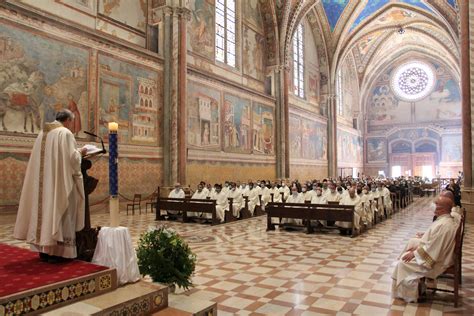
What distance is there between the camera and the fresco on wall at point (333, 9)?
2806 centimetres

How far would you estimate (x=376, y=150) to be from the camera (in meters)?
41.3

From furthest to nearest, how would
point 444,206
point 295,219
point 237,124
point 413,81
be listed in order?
point 413,81
point 237,124
point 295,219
point 444,206

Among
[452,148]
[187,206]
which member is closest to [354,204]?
[187,206]

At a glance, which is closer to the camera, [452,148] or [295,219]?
[295,219]

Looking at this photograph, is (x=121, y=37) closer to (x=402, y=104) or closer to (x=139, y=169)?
(x=139, y=169)

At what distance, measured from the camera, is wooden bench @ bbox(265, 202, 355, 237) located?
32.0ft

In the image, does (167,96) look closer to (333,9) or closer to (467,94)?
(467,94)

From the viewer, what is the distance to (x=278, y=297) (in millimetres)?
5012

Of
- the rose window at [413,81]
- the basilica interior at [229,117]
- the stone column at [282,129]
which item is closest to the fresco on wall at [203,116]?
the basilica interior at [229,117]

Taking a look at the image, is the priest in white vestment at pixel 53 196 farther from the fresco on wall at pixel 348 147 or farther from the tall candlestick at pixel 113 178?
the fresco on wall at pixel 348 147

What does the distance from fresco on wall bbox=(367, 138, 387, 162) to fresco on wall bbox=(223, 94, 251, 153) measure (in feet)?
79.3

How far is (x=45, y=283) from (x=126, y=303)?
2.33ft

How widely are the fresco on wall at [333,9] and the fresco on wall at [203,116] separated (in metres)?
14.4

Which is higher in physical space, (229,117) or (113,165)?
(229,117)
